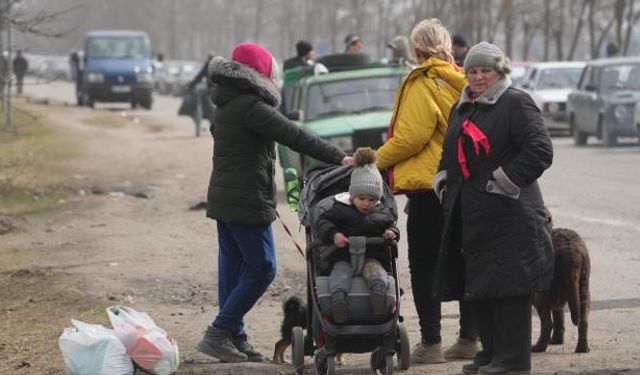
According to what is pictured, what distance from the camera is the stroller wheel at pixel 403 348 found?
24.6ft

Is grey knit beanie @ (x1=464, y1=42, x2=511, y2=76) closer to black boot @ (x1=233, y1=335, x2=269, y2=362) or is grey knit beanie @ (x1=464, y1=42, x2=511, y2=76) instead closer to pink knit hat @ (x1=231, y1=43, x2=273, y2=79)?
pink knit hat @ (x1=231, y1=43, x2=273, y2=79)

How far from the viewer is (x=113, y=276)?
1198 centimetres

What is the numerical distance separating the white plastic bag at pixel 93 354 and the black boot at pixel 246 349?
99 cm

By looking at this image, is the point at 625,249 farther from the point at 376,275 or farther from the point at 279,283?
the point at 376,275

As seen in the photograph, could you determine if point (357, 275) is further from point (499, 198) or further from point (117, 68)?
point (117, 68)

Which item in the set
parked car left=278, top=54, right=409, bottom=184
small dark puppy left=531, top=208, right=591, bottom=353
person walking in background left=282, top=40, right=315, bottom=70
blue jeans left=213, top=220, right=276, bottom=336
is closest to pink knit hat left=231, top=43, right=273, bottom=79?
blue jeans left=213, top=220, right=276, bottom=336

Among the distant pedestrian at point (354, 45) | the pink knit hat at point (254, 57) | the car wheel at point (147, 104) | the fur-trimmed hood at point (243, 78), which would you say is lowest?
the car wheel at point (147, 104)

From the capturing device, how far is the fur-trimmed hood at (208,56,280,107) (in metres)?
7.98

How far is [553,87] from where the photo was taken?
33781 mm

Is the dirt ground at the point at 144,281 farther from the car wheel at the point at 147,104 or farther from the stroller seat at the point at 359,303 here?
the car wheel at the point at 147,104

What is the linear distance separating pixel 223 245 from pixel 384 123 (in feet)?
30.5

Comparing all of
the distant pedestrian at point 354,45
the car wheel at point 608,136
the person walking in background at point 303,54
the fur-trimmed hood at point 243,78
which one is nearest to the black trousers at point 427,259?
the fur-trimmed hood at point 243,78

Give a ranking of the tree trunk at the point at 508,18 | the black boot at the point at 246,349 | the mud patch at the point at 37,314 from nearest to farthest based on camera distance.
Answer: the black boot at the point at 246,349
the mud patch at the point at 37,314
the tree trunk at the point at 508,18

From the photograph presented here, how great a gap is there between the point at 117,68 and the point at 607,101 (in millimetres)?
24824
